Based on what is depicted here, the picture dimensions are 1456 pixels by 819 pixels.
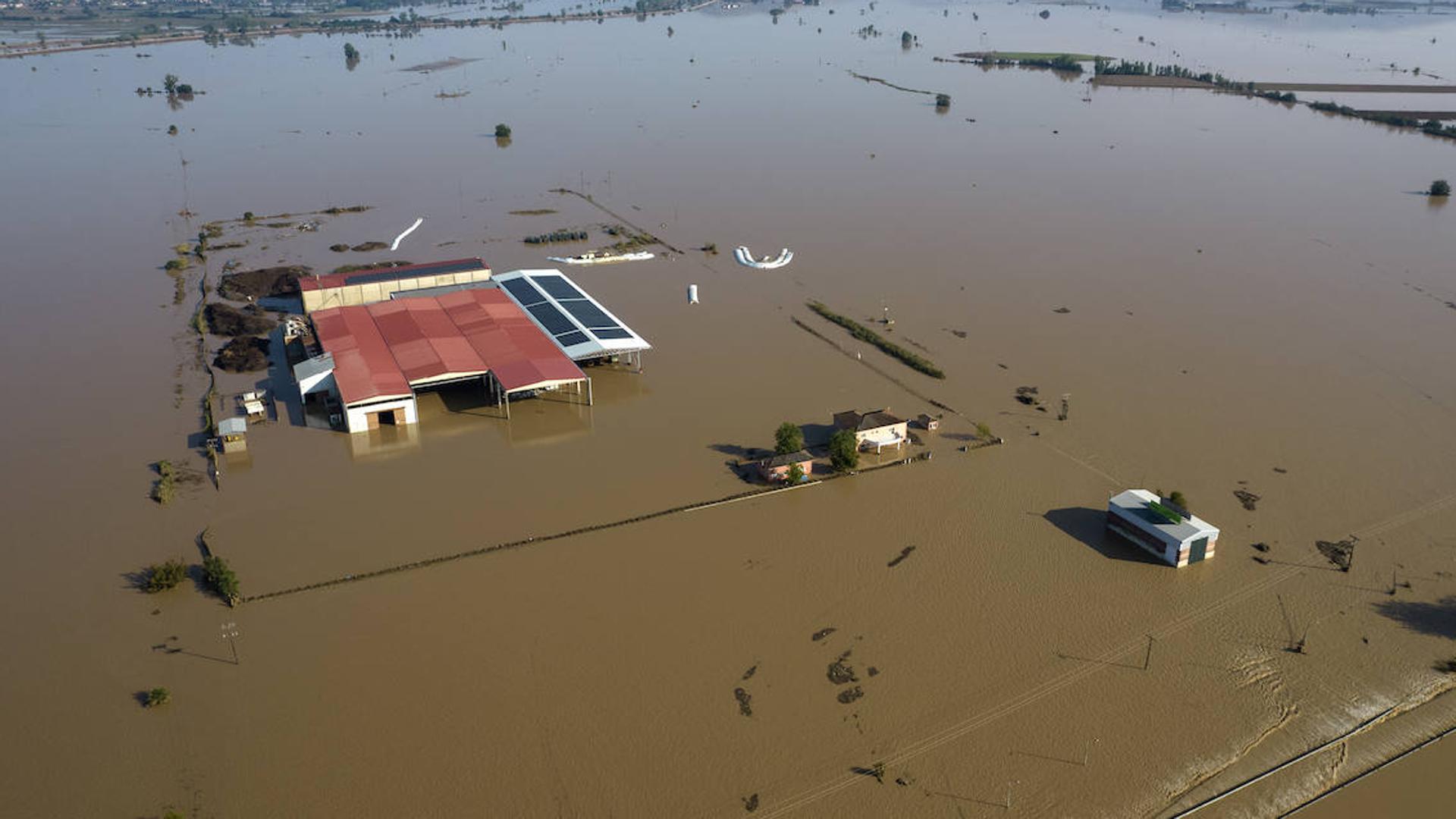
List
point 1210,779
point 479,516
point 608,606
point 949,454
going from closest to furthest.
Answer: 1. point 1210,779
2. point 608,606
3. point 479,516
4. point 949,454

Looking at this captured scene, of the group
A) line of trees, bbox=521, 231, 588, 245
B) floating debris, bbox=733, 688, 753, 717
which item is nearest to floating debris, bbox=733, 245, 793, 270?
line of trees, bbox=521, 231, 588, 245

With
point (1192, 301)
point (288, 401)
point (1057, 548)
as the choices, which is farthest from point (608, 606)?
point (1192, 301)

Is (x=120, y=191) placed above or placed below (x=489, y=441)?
above

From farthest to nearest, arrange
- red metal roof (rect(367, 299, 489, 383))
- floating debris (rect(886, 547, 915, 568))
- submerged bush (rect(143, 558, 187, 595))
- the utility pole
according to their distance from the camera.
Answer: red metal roof (rect(367, 299, 489, 383))
floating debris (rect(886, 547, 915, 568))
submerged bush (rect(143, 558, 187, 595))
the utility pole

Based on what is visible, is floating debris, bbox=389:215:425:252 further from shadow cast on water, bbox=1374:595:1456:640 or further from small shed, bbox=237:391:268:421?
shadow cast on water, bbox=1374:595:1456:640

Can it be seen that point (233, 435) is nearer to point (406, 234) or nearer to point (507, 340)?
point (507, 340)

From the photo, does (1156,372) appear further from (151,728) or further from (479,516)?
(151,728)

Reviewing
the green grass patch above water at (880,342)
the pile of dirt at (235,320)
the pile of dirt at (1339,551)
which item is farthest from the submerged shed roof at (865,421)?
the pile of dirt at (235,320)
